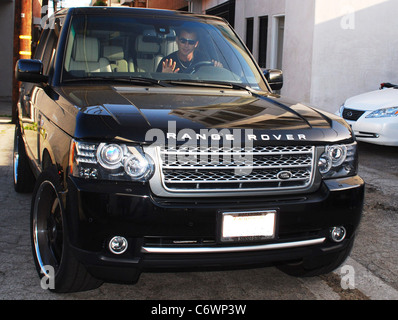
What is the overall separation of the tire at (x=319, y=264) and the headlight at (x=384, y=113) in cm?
581

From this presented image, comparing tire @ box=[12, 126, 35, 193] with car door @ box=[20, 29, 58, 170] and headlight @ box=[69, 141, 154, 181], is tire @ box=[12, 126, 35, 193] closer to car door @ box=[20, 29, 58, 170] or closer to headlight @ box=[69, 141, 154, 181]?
car door @ box=[20, 29, 58, 170]

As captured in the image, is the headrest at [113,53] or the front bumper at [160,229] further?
the headrest at [113,53]

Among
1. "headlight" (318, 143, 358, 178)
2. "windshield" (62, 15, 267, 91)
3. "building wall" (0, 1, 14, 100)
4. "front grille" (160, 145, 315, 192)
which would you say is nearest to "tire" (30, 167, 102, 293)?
"front grille" (160, 145, 315, 192)

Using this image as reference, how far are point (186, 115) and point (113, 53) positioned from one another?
1.39m

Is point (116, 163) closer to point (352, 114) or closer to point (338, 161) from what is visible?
point (338, 161)

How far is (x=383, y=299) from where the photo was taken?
3.58 m

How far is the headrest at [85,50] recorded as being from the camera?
4215 mm

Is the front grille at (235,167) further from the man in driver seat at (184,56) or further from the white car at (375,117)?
the white car at (375,117)

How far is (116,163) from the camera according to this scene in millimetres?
2934

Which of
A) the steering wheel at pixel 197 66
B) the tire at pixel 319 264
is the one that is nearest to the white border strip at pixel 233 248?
the tire at pixel 319 264

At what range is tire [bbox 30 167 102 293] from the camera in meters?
3.17

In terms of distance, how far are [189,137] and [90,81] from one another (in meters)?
1.37

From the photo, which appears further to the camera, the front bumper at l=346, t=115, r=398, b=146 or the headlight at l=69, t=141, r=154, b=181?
the front bumper at l=346, t=115, r=398, b=146

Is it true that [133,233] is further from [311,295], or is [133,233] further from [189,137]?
[311,295]
